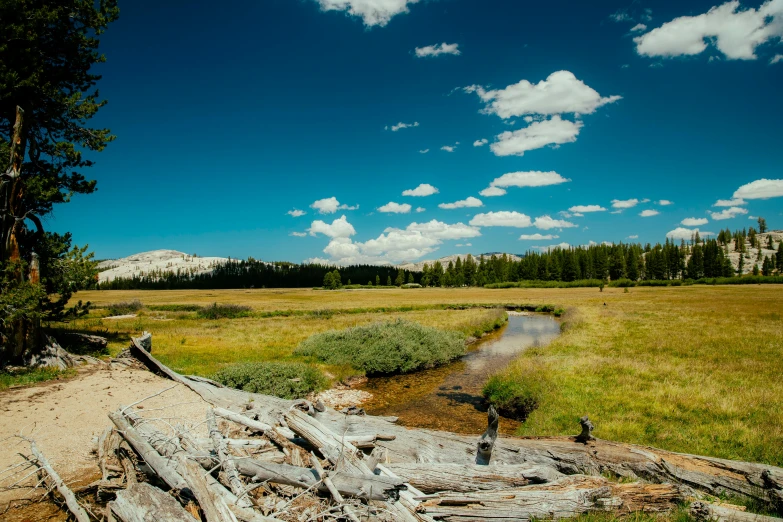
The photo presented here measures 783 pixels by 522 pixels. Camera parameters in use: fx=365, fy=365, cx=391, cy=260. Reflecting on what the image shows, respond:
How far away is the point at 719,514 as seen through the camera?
5.84 meters

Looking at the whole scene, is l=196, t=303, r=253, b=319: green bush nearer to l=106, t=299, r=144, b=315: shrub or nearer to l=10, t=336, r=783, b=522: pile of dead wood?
l=106, t=299, r=144, b=315: shrub

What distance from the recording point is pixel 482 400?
17797mm

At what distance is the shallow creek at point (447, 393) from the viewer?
15242 mm

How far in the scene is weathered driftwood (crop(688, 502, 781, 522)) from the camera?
5.72 meters

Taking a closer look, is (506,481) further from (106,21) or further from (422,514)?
(106,21)

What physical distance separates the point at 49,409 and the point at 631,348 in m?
29.5

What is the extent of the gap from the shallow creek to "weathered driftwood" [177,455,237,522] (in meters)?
10.7

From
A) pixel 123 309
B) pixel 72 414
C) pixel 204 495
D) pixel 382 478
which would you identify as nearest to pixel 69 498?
pixel 204 495

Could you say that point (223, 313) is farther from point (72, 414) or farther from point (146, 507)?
point (146, 507)

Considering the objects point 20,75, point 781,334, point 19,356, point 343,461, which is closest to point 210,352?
point 19,356

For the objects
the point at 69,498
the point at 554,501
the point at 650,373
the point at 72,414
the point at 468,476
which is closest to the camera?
the point at 69,498

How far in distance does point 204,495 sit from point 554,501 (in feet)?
18.1

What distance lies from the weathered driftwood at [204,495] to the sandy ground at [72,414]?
2936 millimetres

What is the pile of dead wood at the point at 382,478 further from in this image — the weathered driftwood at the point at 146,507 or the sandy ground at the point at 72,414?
the sandy ground at the point at 72,414
